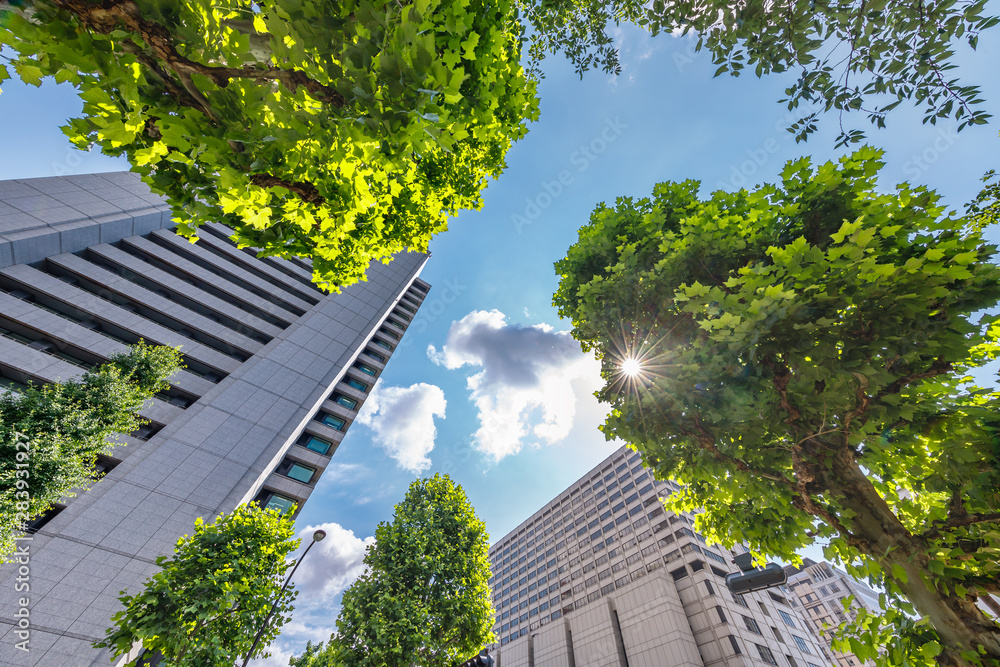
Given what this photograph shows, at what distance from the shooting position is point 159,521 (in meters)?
12.2

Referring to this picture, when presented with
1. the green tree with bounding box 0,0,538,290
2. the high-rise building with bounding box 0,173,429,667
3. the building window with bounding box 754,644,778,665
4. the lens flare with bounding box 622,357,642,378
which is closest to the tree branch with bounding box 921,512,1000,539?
the lens flare with bounding box 622,357,642,378

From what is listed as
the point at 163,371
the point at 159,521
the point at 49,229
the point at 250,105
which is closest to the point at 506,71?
the point at 250,105

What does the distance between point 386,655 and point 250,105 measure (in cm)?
1330

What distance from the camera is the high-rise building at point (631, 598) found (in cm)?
2759

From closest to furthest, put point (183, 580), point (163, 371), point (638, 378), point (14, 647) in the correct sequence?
point (638, 378), point (183, 580), point (14, 647), point (163, 371)

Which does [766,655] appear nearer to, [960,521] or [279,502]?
[279,502]

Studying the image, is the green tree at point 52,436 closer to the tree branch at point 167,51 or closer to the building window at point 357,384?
the tree branch at point 167,51

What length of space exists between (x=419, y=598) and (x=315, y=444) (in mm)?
12406

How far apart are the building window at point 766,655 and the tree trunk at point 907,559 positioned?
37.0 metres

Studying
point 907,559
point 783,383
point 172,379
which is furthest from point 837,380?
point 172,379

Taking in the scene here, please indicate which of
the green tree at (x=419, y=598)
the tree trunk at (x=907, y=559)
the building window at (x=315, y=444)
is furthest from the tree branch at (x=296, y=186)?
the building window at (x=315, y=444)

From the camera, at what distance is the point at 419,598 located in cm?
1159

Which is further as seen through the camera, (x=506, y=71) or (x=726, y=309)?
(x=506, y=71)

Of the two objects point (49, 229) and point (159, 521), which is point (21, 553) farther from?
point (49, 229)
